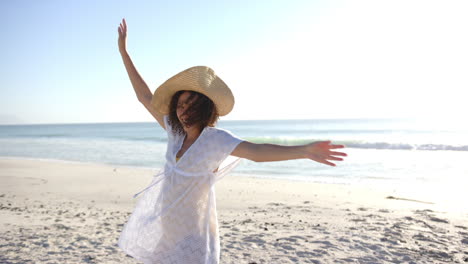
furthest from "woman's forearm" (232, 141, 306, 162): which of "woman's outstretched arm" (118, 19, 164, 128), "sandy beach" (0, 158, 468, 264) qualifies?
"sandy beach" (0, 158, 468, 264)

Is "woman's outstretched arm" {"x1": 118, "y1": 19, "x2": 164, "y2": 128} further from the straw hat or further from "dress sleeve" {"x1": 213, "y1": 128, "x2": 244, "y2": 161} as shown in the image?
"dress sleeve" {"x1": 213, "y1": 128, "x2": 244, "y2": 161}

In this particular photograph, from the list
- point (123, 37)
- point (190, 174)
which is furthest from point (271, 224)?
point (190, 174)

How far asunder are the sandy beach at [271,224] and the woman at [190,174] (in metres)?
2.41

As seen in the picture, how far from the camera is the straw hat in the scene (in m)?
1.99

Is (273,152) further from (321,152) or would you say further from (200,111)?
(200,111)

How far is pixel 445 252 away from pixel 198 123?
13.3 ft

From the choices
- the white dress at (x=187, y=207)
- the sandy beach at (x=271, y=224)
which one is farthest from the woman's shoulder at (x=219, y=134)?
the sandy beach at (x=271, y=224)

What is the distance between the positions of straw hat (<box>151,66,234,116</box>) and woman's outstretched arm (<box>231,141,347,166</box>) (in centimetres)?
35

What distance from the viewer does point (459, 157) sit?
1745cm

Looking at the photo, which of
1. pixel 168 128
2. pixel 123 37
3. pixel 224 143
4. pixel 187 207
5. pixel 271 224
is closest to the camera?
pixel 224 143

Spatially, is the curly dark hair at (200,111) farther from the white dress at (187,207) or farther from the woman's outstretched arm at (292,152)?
the woman's outstretched arm at (292,152)

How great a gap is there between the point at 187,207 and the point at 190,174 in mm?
188

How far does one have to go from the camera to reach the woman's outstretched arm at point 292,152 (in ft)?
5.65

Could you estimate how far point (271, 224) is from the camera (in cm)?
594
